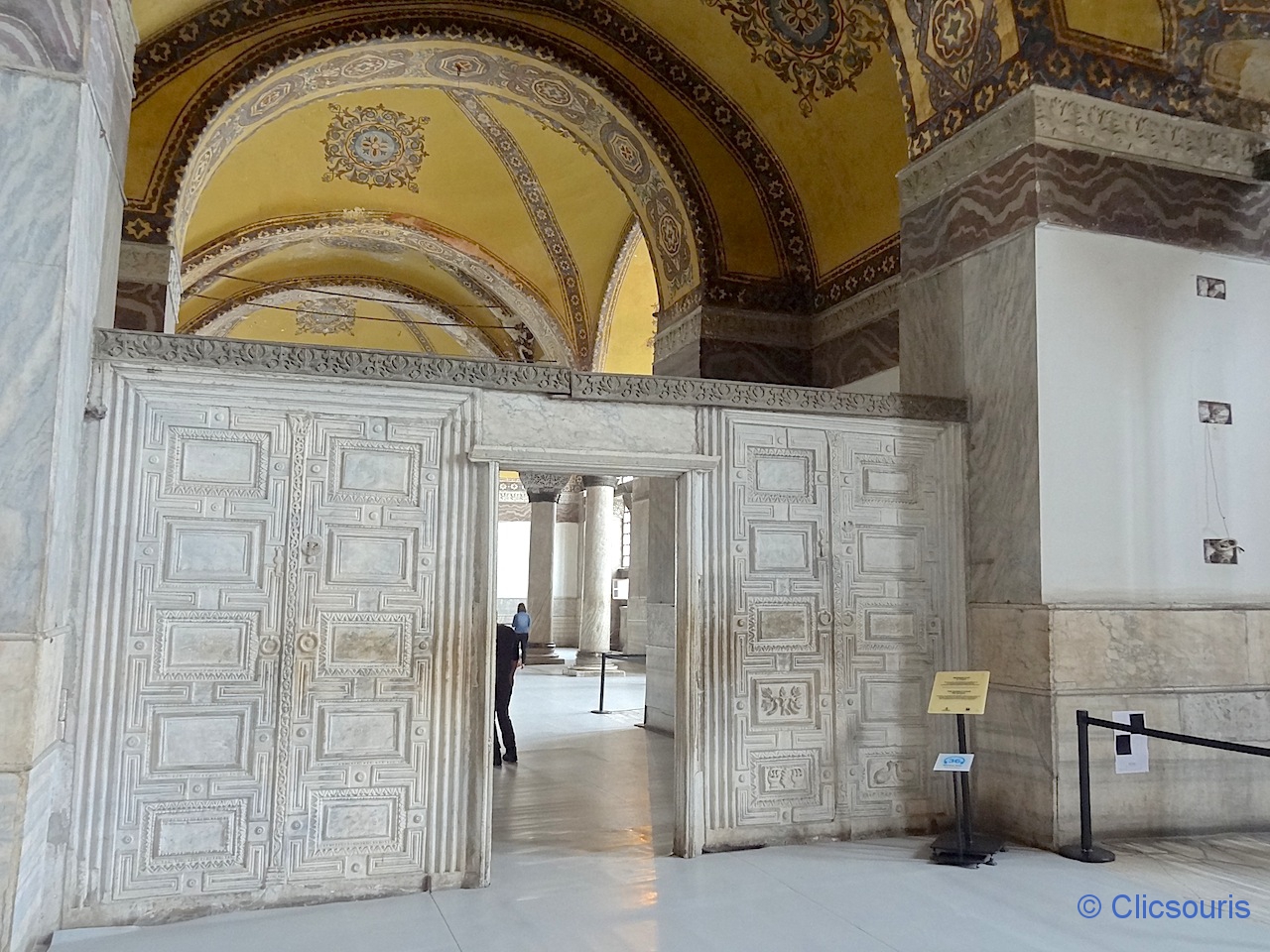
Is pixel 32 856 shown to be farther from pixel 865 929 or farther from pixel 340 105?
pixel 340 105

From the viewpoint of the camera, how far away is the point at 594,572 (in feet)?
48.0

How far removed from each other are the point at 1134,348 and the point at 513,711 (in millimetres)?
6758

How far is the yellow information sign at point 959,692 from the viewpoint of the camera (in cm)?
436

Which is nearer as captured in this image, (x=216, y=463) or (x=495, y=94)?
(x=216, y=463)

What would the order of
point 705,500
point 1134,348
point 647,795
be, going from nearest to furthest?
point 705,500, point 1134,348, point 647,795

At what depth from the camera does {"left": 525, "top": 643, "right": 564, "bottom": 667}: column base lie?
16.2 m

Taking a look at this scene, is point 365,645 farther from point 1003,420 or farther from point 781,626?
point 1003,420

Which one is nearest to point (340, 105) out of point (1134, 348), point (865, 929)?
point (1134, 348)

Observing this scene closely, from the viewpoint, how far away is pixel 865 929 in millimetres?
3557

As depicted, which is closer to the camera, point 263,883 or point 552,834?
point 263,883

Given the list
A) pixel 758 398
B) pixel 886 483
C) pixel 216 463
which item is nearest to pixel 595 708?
pixel 886 483

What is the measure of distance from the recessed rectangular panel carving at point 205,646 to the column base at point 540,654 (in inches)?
487

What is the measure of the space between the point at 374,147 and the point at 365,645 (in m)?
7.85

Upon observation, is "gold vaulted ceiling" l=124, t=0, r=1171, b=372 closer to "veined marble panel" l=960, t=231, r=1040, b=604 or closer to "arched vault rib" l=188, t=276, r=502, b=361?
"veined marble panel" l=960, t=231, r=1040, b=604
